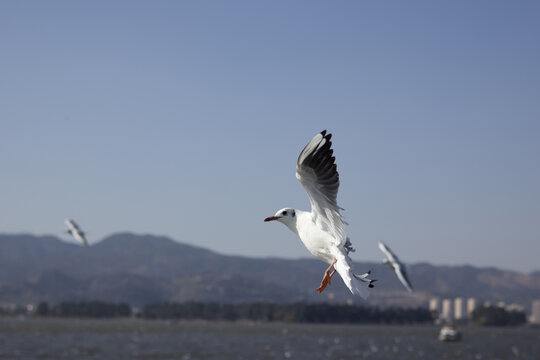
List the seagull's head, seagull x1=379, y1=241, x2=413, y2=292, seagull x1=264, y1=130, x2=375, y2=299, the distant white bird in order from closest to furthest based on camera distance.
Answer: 1. seagull x1=264, y1=130, x2=375, y2=299
2. the seagull's head
3. seagull x1=379, y1=241, x2=413, y2=292
4. the distant white bird

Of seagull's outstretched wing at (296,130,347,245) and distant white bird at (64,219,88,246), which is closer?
seagull's outstretched wing at (296,130,347,245)

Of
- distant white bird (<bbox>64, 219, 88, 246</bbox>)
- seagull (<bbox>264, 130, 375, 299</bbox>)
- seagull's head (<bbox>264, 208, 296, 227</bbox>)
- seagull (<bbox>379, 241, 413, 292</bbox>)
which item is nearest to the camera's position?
seagull (<bbox>264, 130, 375, 299</bbox>)

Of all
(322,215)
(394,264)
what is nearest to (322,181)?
(322,215)

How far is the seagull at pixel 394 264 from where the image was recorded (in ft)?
70.8

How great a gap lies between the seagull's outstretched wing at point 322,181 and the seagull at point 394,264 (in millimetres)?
11900

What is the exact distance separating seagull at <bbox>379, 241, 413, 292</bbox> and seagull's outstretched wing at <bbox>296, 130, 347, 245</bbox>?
11900 millimetres

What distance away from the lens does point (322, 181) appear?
30.8ft

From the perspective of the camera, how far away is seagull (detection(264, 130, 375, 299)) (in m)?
9.17

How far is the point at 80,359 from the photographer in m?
136

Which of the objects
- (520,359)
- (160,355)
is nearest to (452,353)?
(520,359)

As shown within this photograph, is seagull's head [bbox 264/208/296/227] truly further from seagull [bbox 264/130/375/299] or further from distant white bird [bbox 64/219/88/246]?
distant white bird [bbox 64/219/88/246]

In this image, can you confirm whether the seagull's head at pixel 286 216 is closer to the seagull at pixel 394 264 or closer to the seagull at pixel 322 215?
the seagull at pixel 322 215

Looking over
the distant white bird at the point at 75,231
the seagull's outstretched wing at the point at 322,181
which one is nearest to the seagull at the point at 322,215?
the seagull's outstretched wing at the point at 322,181

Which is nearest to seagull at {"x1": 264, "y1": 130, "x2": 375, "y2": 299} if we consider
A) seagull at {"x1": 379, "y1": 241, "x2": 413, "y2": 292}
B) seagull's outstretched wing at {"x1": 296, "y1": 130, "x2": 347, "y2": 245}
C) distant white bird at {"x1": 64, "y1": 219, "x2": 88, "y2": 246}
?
seagull's outstretched wing at {"x1": 296, "y1": 130, "x2": 347, "y2": 245}
